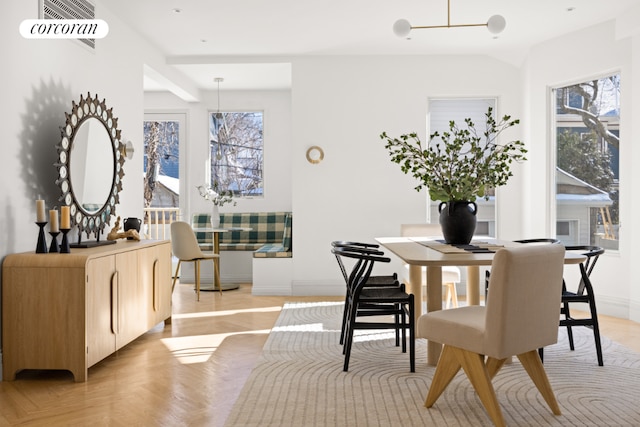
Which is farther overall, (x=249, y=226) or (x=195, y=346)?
(x=249, y=226)

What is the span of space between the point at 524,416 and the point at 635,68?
3.85 meters

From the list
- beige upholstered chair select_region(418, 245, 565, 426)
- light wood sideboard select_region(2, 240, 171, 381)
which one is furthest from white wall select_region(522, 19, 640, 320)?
light wood sideboard select_region(2, 240, 171, 381)

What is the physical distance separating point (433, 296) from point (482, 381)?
960mm

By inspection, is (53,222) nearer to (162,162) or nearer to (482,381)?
(482,381)

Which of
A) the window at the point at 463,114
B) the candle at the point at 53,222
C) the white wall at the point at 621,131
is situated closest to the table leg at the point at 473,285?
the white wall at the point at 621,131

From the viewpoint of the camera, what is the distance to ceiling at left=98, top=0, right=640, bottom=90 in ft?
17.0

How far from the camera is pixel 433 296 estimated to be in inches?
145

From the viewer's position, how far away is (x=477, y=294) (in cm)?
434

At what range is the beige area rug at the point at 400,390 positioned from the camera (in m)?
2.89

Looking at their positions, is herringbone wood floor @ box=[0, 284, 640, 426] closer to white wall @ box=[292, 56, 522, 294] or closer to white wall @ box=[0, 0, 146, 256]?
white wall @ box=[0, 0, 146, 256]

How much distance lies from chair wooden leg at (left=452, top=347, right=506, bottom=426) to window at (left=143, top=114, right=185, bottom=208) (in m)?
6.43

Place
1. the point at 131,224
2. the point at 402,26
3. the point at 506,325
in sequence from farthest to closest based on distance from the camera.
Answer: the point at 131,224 < the point at 402,26 < the point at 506,325

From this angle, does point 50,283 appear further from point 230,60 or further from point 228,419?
point 230,60

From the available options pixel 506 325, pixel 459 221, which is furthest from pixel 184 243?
pixel 506 325
